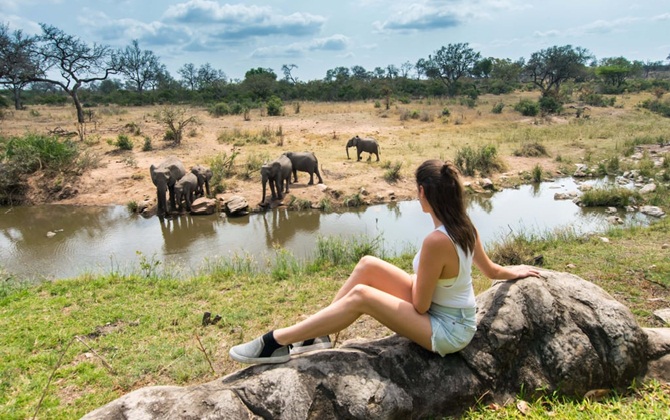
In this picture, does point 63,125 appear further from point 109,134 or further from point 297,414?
point 297,414

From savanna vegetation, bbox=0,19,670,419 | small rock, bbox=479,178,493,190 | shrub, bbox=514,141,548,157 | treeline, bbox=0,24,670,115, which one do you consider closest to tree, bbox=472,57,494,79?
treeline, bbox=0,24,670,115

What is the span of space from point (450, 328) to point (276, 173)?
974 cm

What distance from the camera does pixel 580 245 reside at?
23.5ft

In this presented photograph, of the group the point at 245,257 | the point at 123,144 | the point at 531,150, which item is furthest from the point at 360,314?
the point at 123,144

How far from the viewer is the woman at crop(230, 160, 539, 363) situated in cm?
271

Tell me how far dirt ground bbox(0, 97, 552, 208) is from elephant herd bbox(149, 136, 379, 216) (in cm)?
58

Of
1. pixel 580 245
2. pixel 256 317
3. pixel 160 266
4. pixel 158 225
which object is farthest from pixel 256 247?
pixel 580 245

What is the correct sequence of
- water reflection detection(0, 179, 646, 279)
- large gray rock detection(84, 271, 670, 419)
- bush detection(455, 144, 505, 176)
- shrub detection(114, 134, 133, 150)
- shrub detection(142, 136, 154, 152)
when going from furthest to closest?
shrub detection(142, 136, 154, 152) < shrub detection(114, 134, 133, 150) < bush detection(455, 144, 505, 176) < water reflection detection(0, 179, 646, 279) < large gray rock detection(84, 271, 670, 419)

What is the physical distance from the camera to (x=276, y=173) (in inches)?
478

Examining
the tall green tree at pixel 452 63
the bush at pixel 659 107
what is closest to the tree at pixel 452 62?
the tall green tree at pixel 452 63

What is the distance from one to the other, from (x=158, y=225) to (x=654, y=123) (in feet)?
83.1

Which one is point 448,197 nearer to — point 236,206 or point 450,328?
point 450,328

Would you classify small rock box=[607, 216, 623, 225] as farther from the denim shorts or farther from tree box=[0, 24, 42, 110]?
tree box=[0, 24, 42, 110]

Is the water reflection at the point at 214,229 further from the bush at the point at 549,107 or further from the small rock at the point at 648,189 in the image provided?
the bush at the point at 549,107
